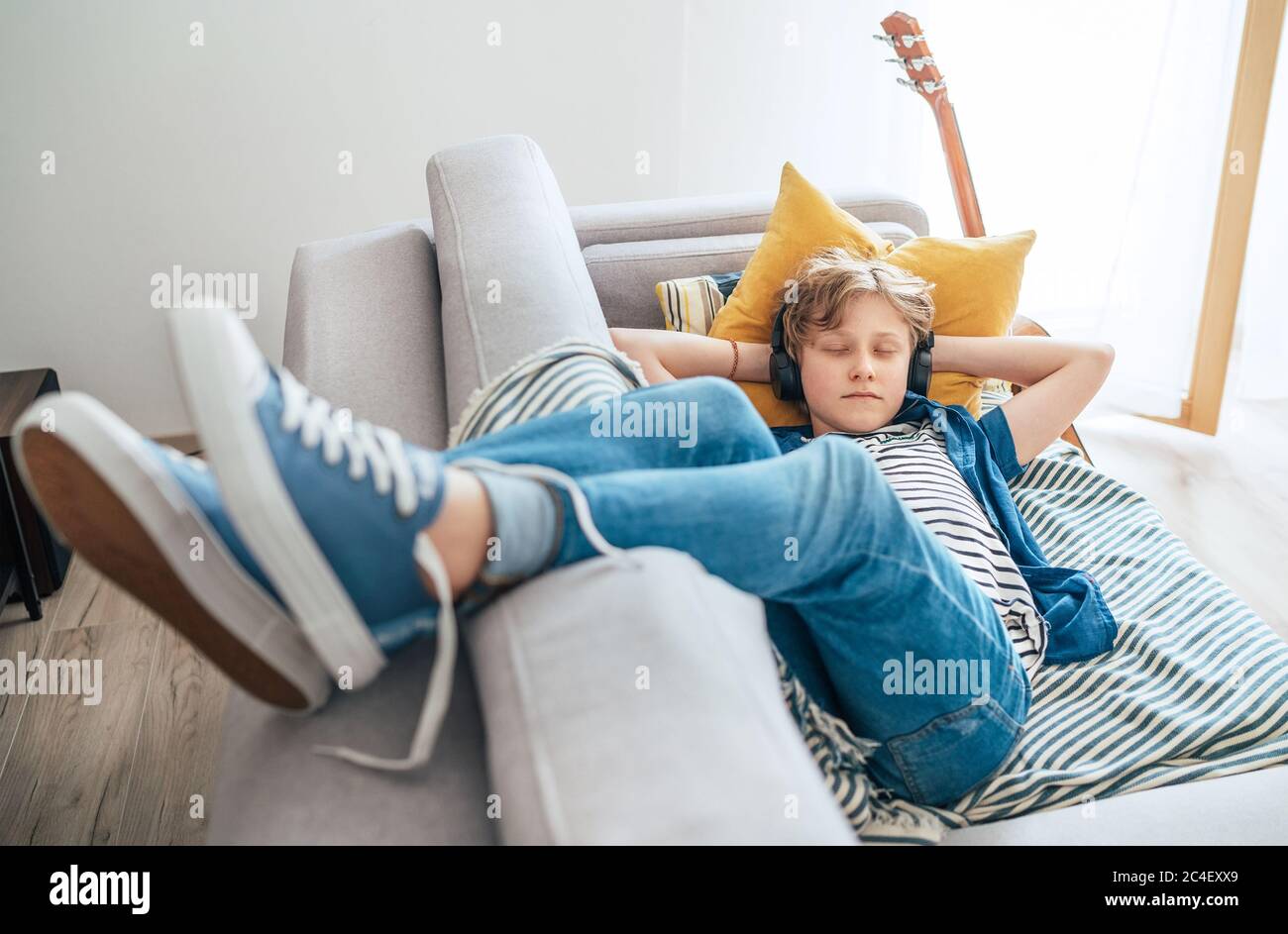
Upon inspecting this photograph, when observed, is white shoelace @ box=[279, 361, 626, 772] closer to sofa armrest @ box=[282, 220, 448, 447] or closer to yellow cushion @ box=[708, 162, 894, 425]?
sofa armrest @ box=[282, 220, 448, 447]

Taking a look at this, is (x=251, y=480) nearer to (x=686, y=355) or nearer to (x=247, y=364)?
(x=247, y=364)

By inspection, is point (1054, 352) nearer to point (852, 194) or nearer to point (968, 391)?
point (968, 391)

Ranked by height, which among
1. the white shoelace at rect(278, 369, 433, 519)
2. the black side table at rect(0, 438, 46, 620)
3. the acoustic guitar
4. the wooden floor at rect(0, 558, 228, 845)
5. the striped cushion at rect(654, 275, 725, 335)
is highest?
the acoustic guitar

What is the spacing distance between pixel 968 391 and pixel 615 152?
1.37m

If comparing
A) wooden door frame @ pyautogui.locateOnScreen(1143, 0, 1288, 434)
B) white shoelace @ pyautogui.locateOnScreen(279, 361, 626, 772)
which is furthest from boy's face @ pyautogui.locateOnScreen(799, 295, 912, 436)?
wooden door frame @ pyautogui.locateOnScreen(1143, 0, 1288, 434)

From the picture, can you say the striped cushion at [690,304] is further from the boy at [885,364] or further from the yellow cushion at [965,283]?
the yellow cushion at [965,283]

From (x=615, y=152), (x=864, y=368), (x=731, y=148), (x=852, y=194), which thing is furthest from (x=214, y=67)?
(x=864, y=368)

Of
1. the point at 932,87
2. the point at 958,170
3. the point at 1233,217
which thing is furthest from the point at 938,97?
the point at 1233,217

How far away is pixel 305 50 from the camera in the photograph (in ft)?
7.77

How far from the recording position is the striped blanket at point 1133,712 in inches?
39.4

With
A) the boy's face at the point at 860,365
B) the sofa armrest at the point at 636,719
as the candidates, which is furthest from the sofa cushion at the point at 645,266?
the sofa armrest at the point at 636,719

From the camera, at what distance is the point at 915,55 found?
7.15 ft

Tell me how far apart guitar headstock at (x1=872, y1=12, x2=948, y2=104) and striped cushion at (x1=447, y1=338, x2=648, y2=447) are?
137 cm

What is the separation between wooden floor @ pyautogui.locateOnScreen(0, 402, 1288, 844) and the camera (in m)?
1.55
